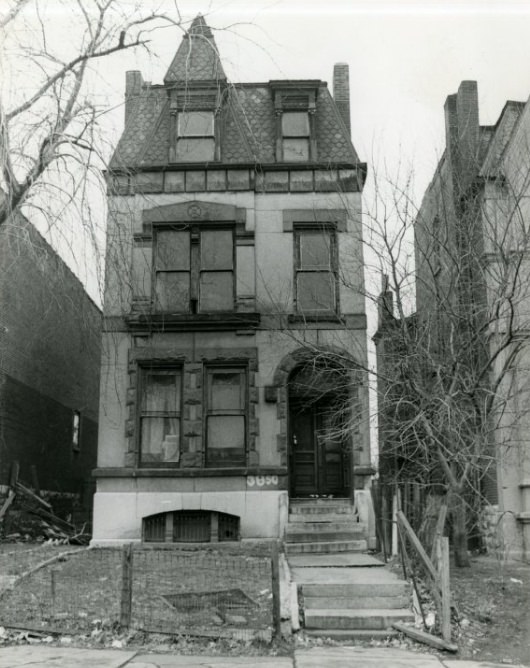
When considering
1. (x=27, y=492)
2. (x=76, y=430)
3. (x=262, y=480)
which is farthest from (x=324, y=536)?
(x=76, y=430)

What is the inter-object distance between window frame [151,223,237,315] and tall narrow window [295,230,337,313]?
55.3 inches

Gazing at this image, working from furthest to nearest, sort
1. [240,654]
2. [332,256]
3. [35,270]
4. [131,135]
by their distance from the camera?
[35,270] < [131,135] < [332,256] < [240,654]

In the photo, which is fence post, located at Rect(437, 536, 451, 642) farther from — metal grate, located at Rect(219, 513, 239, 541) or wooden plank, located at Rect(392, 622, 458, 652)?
metal grate, located at Rect(219, 513, 239, 541)

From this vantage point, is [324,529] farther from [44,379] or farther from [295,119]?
[44,379]

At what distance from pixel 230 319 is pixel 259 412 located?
6.75 ft

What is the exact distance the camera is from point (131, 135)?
58.9 ft

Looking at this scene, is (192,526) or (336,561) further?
(192,526)

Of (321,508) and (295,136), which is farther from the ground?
(295,136)

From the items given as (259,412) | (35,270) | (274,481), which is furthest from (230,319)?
(35,270)

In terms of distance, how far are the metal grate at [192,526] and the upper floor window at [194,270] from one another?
14.0 ft

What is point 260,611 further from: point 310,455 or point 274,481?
point 310,455

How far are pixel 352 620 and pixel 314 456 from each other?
7.35 meters

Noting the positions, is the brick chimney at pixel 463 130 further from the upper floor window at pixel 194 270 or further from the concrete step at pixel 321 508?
the concrete step at pixel 321 508

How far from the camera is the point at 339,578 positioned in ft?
37.0
